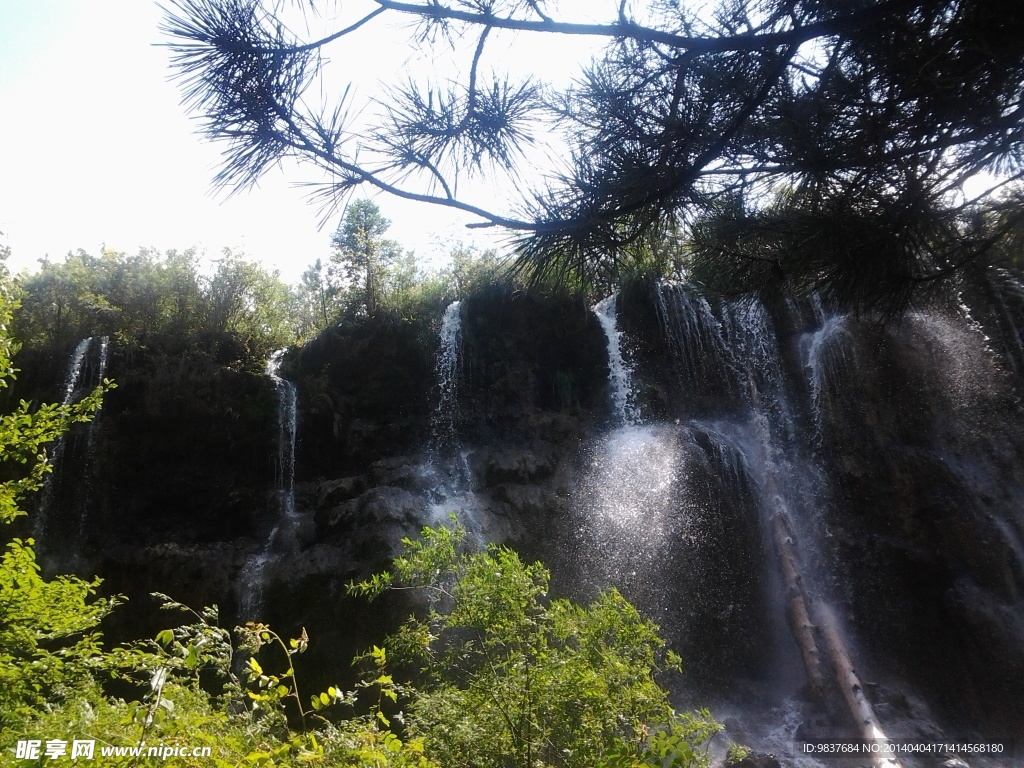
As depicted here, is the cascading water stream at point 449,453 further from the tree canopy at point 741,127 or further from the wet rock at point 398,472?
the tree canopy at point 741,127

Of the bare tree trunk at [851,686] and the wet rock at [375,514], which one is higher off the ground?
the wet rock at [375,514]

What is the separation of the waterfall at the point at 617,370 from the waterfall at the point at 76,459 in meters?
10.3

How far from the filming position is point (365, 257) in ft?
53.3

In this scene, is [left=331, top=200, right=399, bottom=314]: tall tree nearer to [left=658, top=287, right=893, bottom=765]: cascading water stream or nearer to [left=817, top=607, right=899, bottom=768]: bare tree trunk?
[left=658, top=287, right=893, bottom=765]: cascading water stream

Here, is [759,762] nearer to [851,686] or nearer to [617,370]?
[851,686]

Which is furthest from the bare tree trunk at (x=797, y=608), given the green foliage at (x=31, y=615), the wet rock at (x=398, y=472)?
the green foliage at (x=31, y=615)

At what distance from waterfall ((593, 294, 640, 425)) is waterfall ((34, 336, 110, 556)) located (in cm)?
1030

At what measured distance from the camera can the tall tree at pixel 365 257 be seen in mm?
15758

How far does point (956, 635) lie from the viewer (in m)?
10.0

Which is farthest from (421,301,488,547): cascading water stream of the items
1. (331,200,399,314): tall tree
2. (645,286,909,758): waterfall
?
Result: (645,286,909,758): waterfall

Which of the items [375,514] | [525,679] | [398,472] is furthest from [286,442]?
[525,679]

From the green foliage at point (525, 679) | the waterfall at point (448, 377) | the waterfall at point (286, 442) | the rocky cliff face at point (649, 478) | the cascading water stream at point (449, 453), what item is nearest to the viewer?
the green foliage at point (525, 679)

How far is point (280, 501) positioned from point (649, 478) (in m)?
7.23

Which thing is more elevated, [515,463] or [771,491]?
[515,463]
